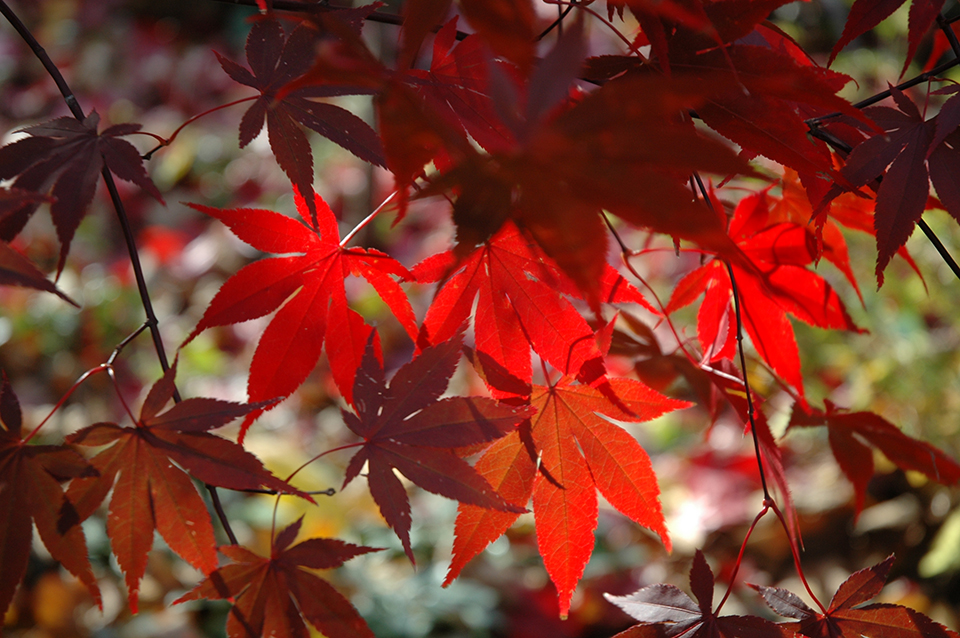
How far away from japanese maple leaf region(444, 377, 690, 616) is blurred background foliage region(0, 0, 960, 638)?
719 millimetres

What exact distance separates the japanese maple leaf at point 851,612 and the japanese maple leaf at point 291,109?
0.41m

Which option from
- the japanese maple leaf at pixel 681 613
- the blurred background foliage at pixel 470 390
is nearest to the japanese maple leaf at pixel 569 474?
the japanese maple leaf at pixel 681 613

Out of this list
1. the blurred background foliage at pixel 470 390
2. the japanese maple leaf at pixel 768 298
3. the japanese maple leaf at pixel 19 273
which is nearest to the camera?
the japanese maple leaf at pixel 19 273

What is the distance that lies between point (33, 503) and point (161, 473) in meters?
0.07

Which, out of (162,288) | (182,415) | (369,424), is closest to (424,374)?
(369,424)

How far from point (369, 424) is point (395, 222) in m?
0.15

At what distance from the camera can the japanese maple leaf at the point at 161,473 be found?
15.5 inches

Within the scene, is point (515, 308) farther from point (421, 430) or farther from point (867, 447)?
point (867, 447)

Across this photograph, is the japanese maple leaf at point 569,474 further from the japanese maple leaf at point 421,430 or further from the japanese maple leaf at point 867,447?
the japanese maple leaf at point 867,447

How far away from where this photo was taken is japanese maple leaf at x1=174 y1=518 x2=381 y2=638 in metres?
0.43

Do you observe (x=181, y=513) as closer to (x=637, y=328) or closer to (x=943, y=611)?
(x=637, y=328)

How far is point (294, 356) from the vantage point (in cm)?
47

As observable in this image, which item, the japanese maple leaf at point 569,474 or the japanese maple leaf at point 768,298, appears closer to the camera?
the japanese maple leaf at point 569,474

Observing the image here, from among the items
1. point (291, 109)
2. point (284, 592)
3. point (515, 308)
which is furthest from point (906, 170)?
point (284, 592)
